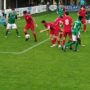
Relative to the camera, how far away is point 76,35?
928 inches

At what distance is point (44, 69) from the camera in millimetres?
19000

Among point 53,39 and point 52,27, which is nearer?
point 52,27

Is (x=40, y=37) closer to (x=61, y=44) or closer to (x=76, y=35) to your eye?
(x=61, y=44)

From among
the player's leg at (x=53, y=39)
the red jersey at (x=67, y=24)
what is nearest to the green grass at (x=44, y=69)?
the player's leg at (x=53, y=39)

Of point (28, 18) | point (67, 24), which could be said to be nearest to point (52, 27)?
point (67, 24)

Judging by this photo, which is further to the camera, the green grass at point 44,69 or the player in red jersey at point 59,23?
the player in red jersey at point 59,23

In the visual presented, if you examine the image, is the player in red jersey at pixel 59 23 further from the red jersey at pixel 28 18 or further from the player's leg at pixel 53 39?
the red jersey at pixel 28 18

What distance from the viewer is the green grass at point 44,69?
630 inches

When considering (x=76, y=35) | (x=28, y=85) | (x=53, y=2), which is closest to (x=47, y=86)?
(x=28, y=85)

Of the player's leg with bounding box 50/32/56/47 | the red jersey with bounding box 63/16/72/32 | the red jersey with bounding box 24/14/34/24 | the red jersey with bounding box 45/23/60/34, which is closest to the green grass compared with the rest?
the player's leg with bounding box 50/32/56/47

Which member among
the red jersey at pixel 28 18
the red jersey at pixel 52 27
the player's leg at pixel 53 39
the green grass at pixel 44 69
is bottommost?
the green grass at pixel 44 69

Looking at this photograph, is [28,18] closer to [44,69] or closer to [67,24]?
[67,24]

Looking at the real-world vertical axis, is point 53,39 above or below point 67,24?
below

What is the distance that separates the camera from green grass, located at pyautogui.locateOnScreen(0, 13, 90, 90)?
16000mm
